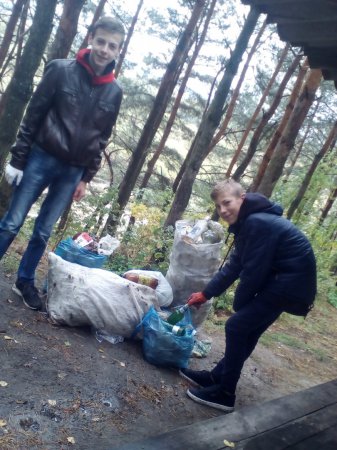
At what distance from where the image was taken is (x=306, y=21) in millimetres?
3555

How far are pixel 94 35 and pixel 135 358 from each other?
2.69m

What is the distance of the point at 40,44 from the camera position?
466 cm

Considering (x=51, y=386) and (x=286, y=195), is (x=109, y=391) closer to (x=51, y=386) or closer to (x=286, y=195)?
(x=51, y=386)

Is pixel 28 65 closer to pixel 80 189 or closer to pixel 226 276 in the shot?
pixel 80 189

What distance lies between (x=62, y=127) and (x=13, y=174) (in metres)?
0.54

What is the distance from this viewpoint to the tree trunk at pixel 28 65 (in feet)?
15.0

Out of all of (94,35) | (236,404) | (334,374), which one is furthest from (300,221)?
(94,35)

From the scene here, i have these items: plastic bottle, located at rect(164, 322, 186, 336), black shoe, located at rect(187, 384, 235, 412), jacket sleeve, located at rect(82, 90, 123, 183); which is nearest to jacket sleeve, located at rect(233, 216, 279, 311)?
plastic bottle, located at rect(164, 322, 186, 336)

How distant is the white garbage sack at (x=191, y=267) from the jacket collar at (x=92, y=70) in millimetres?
1666

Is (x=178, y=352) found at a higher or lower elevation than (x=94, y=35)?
lower

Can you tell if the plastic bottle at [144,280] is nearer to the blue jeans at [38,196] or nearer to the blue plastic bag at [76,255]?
the blue plastic bag at [76,255]

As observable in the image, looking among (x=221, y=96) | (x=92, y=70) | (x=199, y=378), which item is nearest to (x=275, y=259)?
(x=199, y=378)

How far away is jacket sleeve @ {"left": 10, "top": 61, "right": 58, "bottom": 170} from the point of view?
3428 mm

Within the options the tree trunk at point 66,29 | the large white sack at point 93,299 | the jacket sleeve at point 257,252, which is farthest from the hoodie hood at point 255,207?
the tree trunk at point 66,29
